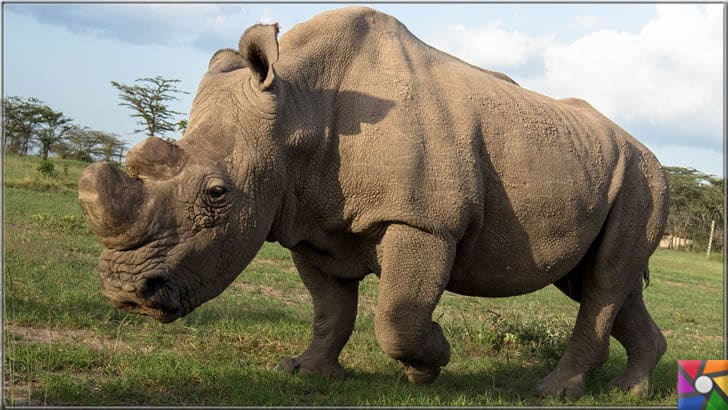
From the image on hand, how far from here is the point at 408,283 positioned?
4531 millimetres

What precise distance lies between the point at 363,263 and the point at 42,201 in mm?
13747

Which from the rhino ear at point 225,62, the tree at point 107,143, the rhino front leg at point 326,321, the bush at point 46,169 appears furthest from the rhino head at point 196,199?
the tree at point 107,143

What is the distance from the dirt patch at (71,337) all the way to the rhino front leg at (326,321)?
1.19 metres

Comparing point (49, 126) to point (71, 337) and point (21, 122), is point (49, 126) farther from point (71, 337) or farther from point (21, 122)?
point (71, 337)

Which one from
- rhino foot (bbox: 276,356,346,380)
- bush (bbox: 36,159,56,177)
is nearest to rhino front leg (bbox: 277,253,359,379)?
rhino foot (bbox: 276,356,346,380)

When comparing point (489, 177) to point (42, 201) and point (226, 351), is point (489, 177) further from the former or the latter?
point (42, 201)

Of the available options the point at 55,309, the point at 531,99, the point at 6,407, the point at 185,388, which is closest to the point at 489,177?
the point at 531,99

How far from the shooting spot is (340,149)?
4.54 metres

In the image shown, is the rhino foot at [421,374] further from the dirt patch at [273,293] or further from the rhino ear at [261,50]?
the dirt patch at [273,293]

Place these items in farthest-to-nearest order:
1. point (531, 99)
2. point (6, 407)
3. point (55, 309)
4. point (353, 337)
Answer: point (353, 337) → point (55, 309) → point (531, 99) → point (6, 407)

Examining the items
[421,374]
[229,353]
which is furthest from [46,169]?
[421,374]

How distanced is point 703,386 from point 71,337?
436cm

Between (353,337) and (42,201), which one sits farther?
(42,201)

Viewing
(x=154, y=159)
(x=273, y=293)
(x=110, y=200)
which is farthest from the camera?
A: (x=273, y=293)
